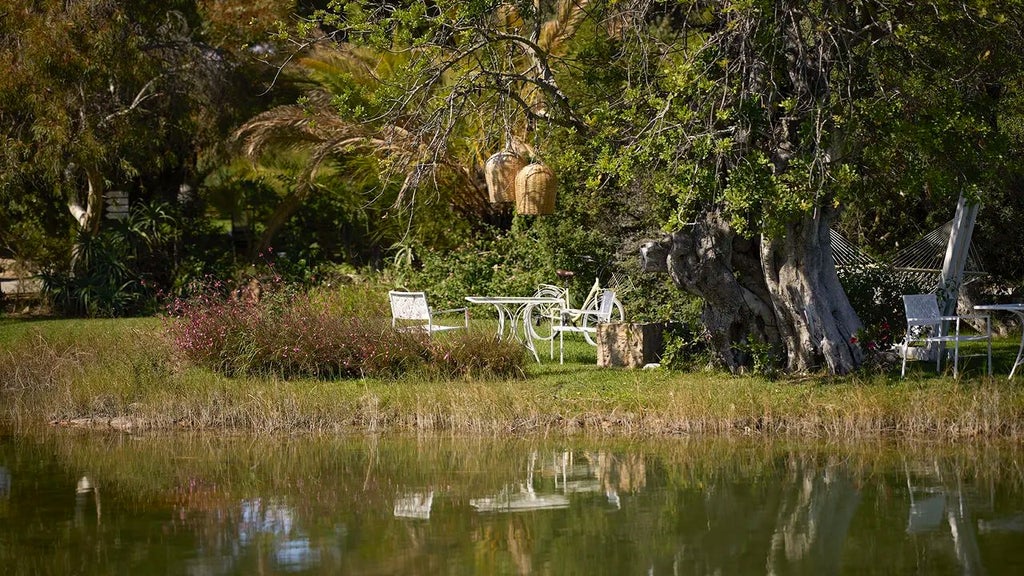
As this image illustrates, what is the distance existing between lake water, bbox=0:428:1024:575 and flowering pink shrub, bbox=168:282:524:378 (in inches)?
60.8

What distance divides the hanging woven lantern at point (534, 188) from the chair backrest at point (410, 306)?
4.40 feet

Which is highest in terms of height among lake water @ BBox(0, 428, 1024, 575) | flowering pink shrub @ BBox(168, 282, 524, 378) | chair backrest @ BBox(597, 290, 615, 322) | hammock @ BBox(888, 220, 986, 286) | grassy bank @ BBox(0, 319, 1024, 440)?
hammock @ BBox(888, 220, 986, 286)

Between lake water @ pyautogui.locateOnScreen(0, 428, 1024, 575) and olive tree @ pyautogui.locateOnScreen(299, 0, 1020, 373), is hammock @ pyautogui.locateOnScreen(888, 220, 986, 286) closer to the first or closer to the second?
olive tree @ pyautogui.locateOnScreen(299, 0, 1020, 373)

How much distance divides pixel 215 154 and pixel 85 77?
3.04 metres

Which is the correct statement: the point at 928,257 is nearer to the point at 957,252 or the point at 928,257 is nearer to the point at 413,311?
the point at 957,252

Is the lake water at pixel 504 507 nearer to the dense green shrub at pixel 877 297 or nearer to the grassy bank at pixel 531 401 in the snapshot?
the grassy bank at pixel 531 401

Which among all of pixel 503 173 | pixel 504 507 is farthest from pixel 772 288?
pixel 504 507

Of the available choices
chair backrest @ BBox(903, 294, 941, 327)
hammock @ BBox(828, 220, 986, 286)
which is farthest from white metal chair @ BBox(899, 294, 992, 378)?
hammock @ BBox(828, 220, 986, 286)

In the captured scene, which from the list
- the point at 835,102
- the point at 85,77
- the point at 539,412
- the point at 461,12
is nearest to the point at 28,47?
the point at 85,77

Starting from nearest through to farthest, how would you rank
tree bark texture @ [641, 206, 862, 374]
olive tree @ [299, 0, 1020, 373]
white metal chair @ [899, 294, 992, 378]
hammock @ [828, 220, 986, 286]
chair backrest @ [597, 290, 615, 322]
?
olive tree @ [299, 0, 1020, 373] → white metal chair @ [899, 294, 992, 378] → tree bark texture @ [641, 206, 862, 374] → chair backrest @ [597, 290, 615, 322] → hammock @ [828, 220, 986, 286]

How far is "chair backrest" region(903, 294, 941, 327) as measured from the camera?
417 inches

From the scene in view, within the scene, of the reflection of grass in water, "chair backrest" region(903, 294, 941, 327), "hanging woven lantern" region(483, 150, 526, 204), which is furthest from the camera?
"hanging woven lantern" region(483, 150, 526, 204)

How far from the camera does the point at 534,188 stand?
1141 cm

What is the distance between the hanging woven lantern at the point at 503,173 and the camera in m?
11.7
